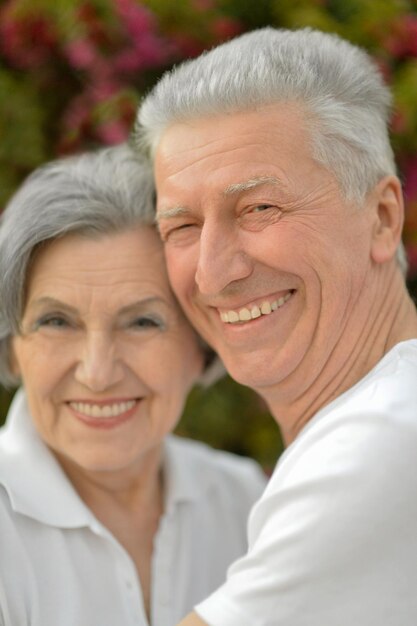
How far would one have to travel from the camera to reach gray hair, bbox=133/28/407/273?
8.65 ft

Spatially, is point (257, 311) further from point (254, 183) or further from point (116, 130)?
point (116, 130)

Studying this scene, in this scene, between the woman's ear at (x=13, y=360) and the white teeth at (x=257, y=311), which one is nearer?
Answer: the white teeth at (x=257, y=311)

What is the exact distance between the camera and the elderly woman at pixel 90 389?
2.99m

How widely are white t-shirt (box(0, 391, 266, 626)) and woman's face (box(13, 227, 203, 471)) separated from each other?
0.15 meters

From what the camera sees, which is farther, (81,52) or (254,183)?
(81,52)

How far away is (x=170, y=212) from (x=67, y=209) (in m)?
0.40

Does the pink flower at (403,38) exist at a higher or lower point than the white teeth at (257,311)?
higher

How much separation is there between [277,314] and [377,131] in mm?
636

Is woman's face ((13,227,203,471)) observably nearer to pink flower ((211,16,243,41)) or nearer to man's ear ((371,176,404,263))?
man's ear ((371,176,404,263))

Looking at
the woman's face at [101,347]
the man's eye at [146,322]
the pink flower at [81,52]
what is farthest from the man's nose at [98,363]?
the pink flower at [81,52]

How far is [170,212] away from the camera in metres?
2.82

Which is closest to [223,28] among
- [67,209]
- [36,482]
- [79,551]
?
[67,209]

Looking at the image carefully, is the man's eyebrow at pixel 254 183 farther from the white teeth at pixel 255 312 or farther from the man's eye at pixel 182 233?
the white teeth at pixel 255 312

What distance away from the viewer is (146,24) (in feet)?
13.8
